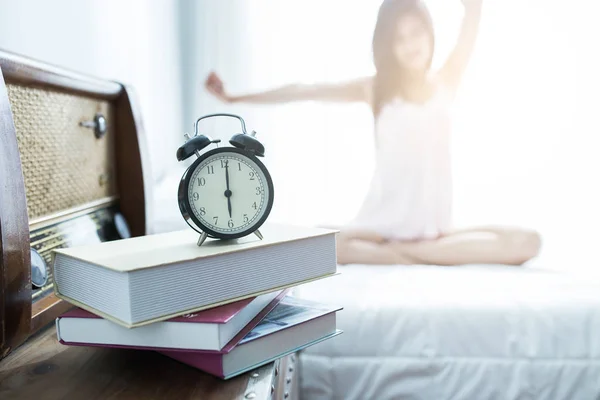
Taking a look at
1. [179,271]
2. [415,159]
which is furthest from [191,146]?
[415,159]

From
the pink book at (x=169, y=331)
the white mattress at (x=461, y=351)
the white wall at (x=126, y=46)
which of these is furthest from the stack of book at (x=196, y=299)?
the white wall at (x=126, y=46)

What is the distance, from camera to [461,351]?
0.94m

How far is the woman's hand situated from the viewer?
4.38 feet

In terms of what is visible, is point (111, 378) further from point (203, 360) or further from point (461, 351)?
point (461, 351)

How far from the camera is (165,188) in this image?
1.30 m

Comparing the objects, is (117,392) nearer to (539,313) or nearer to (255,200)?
(255,200)

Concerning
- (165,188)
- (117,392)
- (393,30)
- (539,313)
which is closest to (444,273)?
(539,313)

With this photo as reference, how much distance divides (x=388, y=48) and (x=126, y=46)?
2.29ft

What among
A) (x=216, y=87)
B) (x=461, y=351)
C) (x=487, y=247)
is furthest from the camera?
(x=216, y=87)

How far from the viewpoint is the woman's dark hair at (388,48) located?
1247mm

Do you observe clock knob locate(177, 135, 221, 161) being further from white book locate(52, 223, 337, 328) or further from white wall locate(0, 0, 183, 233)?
white wall locate(0, 0, 183, 233)

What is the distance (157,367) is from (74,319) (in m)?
0.11

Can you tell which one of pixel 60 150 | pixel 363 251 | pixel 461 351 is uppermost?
pixel 60 150

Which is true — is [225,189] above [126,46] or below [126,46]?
below
